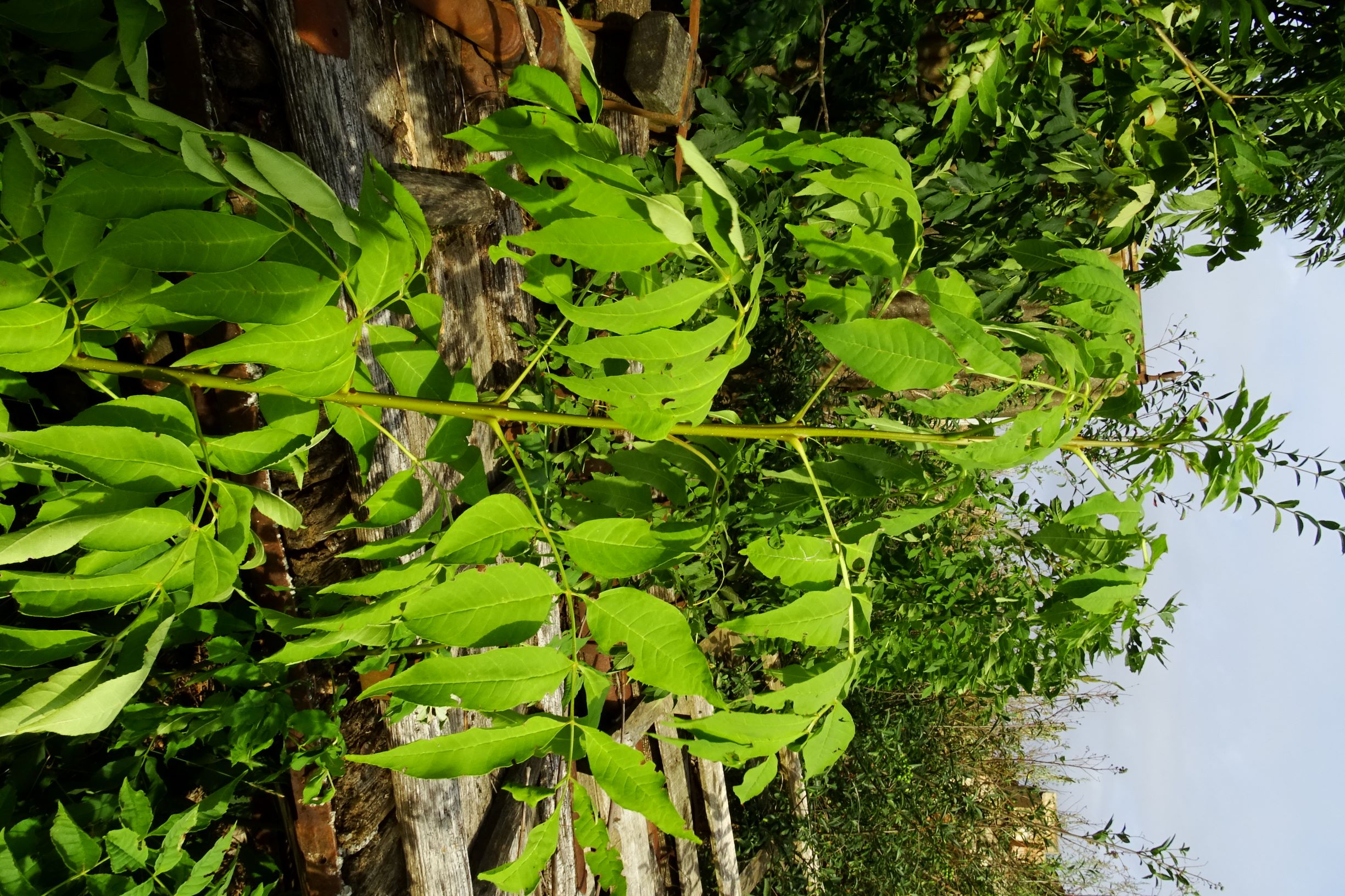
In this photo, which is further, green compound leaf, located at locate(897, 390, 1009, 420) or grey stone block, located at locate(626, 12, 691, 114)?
grey stone block, located at locate(626, 12, 691, 114)

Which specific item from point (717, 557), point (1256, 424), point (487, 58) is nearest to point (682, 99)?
point (487, 58)

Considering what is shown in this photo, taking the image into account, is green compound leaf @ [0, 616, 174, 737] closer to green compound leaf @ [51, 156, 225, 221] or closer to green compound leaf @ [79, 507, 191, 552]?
green compound leaf @ [79, 507, 191, 552]

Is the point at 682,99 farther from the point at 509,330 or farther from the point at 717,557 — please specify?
the point at 717,557

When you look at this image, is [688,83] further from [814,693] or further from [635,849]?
[635,849]

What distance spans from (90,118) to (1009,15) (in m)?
1.94

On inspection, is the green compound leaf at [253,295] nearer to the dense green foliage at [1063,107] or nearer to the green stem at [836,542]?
the green stem at [836,542]

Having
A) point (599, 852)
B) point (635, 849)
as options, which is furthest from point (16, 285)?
point (635, 849)

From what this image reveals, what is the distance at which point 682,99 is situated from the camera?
2557mm

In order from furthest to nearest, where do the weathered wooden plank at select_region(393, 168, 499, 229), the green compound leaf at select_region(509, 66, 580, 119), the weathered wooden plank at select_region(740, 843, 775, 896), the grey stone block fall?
the weathered wooden plank at select_region(740, 843, 775, 896), the grey stone block, the weathered wooden plank at select_region(393, 168, 499, 229), the green compound leaf at select_region(509, 66, 580, 119)

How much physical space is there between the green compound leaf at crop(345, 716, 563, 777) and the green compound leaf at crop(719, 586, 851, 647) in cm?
29

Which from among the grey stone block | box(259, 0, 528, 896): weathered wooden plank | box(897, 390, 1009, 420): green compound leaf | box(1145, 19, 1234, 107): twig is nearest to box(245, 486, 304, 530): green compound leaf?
box(259, 0, 528, 896): weathered wooden plank

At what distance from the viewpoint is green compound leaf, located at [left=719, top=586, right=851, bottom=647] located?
0.98 meters

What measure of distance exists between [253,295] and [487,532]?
35cm

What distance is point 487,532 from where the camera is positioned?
35.1 inches
